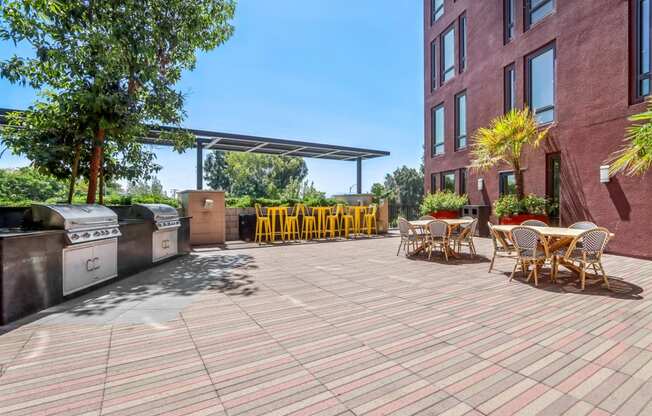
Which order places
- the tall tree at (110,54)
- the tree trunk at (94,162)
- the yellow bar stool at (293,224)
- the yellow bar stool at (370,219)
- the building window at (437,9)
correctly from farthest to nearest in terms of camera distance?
the building window at (437,9) < the yellow bar stool at (370,219) < the yellow bar stool at (293,224) < the tree trunk at (94,162) < the tall tree at (110,54)

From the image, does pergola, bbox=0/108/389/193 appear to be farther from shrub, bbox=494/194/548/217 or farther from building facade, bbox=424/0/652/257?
shrub, bbox=494/194/548/217

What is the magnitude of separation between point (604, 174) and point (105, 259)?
903 centimetres

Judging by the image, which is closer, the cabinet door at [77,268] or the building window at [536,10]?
the cabinet door at [77,268]

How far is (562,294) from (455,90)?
376 inches

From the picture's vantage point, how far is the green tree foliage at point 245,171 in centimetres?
3316

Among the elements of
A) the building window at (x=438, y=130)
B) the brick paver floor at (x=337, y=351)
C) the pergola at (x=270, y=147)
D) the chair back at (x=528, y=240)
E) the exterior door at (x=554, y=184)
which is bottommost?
the brick paver floor at (x=337, y=351)

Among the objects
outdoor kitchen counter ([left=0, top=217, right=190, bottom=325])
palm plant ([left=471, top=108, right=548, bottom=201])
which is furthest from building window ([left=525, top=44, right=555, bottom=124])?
outdoor kitchen counter ([left=0, top=217, right=190, bottom=325])

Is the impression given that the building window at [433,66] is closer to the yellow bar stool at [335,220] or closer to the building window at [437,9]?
the building window at [437,9]

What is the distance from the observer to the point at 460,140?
11250 millimetres

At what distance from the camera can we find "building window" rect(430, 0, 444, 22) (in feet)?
40.6

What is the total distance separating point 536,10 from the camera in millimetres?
8375

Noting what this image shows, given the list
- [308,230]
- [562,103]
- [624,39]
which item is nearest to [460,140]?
[562,103]

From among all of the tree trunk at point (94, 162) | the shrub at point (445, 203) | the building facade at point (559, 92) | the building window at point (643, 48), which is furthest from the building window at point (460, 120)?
the tree trunk at point (94, 162)

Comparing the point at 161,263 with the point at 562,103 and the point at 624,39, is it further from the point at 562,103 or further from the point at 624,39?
the point at 624,39
